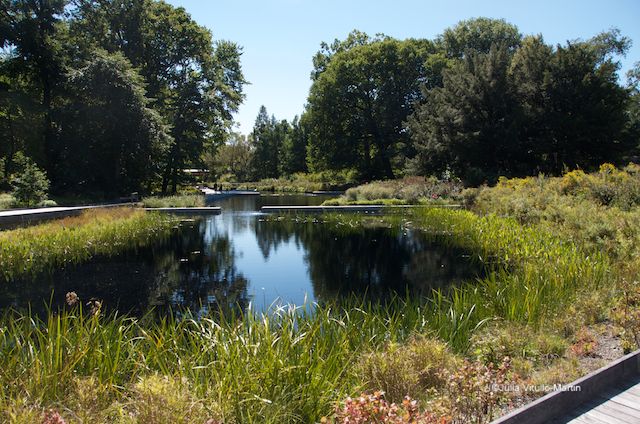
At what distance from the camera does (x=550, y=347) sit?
3996mm

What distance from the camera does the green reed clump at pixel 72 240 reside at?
8570mm

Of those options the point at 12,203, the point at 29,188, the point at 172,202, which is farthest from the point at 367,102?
the point at 12,203

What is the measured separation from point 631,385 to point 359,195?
20152 mm

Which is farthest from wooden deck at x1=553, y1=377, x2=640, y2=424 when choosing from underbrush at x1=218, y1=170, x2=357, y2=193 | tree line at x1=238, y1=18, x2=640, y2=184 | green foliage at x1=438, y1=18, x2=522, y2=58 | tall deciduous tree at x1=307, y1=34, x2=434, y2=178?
green foliage at x1=438, y1=18, x2=522, y2=58

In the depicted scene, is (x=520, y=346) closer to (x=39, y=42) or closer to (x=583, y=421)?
(x=583, y=421)

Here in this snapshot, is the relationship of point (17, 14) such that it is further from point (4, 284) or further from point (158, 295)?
point (158, 295)

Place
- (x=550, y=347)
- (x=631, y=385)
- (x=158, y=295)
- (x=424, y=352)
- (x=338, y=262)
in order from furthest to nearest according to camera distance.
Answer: (x=338, y=262) → (x=158, y=295) → (x=550, y=347) → (x=424, y=352) → (x=631, y=385)

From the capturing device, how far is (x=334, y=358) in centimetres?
339

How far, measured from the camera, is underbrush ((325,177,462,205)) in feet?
68.0

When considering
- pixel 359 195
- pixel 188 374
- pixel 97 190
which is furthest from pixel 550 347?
pixel 97 190

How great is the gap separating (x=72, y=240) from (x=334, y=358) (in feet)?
29.3

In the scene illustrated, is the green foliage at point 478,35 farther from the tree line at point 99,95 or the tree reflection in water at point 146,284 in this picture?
the tree reflection in water at point 146,284

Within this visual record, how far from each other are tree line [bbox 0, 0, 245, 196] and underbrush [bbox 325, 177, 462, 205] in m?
11.6

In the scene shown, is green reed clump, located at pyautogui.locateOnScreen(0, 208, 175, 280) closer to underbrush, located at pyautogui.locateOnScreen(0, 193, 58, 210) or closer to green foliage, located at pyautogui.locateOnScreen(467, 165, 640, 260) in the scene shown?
underbrush, located at pyautogui.locateOnScreen(0, 193, 58, 210)
